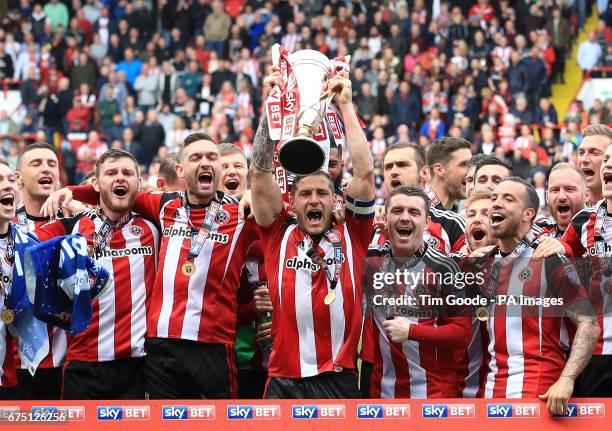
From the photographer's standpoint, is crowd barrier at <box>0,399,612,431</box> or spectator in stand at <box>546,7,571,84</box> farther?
Result: spectator in stand at <box>546,7,571,84</box>

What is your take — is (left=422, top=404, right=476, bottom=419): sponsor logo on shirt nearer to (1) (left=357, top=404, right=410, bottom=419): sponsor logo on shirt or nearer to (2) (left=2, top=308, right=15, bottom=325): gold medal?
(1) (left=357, top=404, right=410, bottom=419): sponsor logo on shirt

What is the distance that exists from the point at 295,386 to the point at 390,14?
1739 cm

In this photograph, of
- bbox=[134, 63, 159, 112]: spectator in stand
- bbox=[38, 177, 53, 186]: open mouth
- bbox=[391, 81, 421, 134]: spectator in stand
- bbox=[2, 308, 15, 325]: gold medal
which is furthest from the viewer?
bbox=[134, 63, 159, 112]: spectator in stand

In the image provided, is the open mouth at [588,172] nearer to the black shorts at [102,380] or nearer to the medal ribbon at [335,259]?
the medal ribbon at [335,259]

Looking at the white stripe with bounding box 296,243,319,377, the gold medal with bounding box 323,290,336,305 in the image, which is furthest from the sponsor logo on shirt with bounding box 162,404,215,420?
the gold medal with bounding box 323,290,336,305

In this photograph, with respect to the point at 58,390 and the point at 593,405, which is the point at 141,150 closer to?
the point at 58,390

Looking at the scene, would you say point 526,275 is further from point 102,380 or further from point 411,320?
point 102,380

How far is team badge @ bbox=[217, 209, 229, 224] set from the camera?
6.57 metres

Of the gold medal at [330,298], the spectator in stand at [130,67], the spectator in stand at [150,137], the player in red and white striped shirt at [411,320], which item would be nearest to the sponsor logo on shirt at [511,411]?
the player in red and white striped shirt at [411,320]

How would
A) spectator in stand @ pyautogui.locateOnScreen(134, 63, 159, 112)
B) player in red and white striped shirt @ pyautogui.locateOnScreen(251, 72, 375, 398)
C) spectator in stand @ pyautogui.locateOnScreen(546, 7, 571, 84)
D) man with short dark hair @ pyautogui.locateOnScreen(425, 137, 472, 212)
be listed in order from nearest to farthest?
player in red and white striped shirt @ pyautogui.locateOnScreen(251, 72, 375, 398) → man with short dark hair @ pyautogui.locateOnScreen(425, 137, 472, 212) → spectator in stand @ pyautogui.locateOnScreen(546, 7, 571, 84) → spectator in stand @ pyautogui.locateOnScreen(134, 63, 159, 112)

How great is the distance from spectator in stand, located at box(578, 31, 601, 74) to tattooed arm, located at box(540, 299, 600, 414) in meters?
15.7

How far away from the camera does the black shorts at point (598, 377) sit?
19.9ft

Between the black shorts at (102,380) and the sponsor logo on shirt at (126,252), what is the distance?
565mm

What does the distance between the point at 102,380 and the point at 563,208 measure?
2.77m
